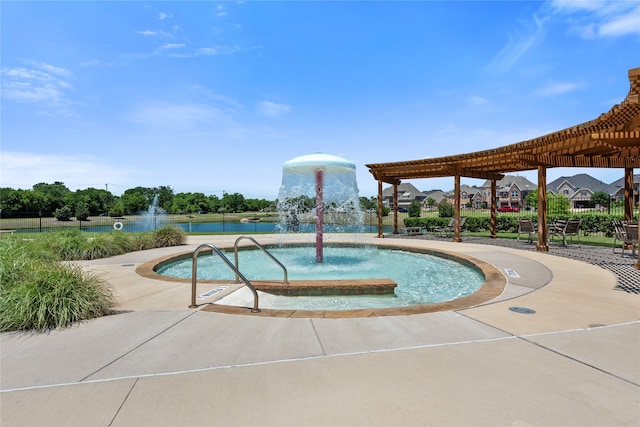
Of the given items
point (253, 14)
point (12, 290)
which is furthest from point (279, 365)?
point (253, 14)

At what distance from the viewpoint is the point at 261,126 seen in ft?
62.8

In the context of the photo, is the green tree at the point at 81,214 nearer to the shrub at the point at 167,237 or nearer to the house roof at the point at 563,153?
the shrub at the point at 167,237

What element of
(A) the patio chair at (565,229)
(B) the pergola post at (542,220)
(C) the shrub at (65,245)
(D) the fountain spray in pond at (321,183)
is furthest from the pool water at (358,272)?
(A) the patio chair at (565,229)

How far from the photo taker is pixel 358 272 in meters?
8.02

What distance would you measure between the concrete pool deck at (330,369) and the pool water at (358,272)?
1428mm

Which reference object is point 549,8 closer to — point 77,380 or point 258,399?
point 258,399

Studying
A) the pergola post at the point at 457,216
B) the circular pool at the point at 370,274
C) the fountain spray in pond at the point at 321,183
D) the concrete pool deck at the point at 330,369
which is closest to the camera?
the concrete pool deck at the point at 330,369

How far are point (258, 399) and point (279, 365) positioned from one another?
506 mm

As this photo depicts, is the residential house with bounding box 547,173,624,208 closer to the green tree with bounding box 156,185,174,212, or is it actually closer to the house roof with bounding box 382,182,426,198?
the house roof with bounding box 382,182,426,198

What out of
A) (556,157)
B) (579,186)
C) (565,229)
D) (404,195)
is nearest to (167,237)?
(556,157)

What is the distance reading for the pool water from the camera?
550cm

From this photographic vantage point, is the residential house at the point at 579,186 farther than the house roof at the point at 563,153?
Yes

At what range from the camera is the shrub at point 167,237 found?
1218cm

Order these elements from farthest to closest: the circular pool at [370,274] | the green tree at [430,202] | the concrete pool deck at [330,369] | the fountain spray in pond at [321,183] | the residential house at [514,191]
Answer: the green tree at [430,202]
the residential house at [514,191]
the fountain spray in pond at [321,183]
the circular pool at [370,274]
the concrete pool deck at [330,369]
